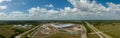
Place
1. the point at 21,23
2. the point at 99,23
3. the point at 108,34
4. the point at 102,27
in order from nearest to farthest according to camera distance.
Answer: the point at 108,34, the point at 102,27, the point at 99,23, the point at 21,23

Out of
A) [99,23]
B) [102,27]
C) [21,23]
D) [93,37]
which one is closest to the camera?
[93,37]

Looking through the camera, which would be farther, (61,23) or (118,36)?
(61,23)

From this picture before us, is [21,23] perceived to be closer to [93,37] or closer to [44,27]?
[44,27]

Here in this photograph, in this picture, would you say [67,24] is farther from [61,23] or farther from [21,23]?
[21,23]

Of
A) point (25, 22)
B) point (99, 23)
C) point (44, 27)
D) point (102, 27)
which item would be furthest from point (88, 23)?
point (25, 22)

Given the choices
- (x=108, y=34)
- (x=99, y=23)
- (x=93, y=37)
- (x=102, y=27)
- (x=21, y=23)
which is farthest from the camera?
(x=21, y=23)

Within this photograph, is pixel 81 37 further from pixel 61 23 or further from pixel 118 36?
pixel 61 23

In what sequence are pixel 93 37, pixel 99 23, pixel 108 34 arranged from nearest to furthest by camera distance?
pixel 93 37 < pixel 108 34 < pixel 99 23

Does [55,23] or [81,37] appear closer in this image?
[81,37]

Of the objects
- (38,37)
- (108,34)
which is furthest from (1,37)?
(108,34)
